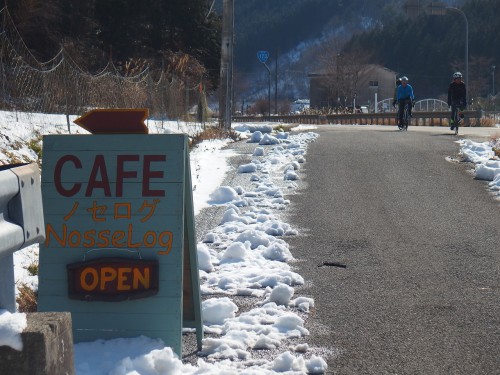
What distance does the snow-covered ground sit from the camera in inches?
185

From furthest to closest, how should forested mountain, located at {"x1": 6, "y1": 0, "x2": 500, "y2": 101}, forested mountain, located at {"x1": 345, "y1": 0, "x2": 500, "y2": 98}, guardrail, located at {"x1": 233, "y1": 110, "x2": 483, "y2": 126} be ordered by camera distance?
forested mountain, located at {"x1": 345, "y1": 0, "x2": 500, "y2": 98} < guardrail, located at {"x1": 233, "y1": 110, "x2": 483, "y2": 126} < forested mountain, located at {"x1": 6, "y1": 0, "x2": 500, "y2": 101}

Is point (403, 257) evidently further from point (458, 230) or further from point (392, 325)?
point (392, 325)

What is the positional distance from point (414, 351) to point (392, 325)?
0.59 metres

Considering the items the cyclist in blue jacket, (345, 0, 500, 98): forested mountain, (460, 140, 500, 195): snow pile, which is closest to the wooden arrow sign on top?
(460, 140, 500, 195): snow pile

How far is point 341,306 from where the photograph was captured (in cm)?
644

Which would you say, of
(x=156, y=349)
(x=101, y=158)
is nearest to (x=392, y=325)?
(x=156, y=349)

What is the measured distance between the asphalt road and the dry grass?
1.86 m

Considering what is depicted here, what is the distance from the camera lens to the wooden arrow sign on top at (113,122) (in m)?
5.29

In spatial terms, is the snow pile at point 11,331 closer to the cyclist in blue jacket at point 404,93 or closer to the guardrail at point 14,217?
the guardrail at point 14,217

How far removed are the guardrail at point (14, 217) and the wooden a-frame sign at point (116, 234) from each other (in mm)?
1492

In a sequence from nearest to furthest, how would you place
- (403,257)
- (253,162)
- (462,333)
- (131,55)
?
(462,333) → (403,257) → (253,162) → (131,55)

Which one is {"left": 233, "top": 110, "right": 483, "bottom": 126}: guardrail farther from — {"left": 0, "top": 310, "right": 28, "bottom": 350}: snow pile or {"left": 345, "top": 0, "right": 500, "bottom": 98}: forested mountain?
{"left": 345, "top": 0, "right": 500, "bottom": 98}: forested mountain

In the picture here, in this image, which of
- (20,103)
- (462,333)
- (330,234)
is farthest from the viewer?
(20,103)

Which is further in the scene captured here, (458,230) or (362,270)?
(458,230)
